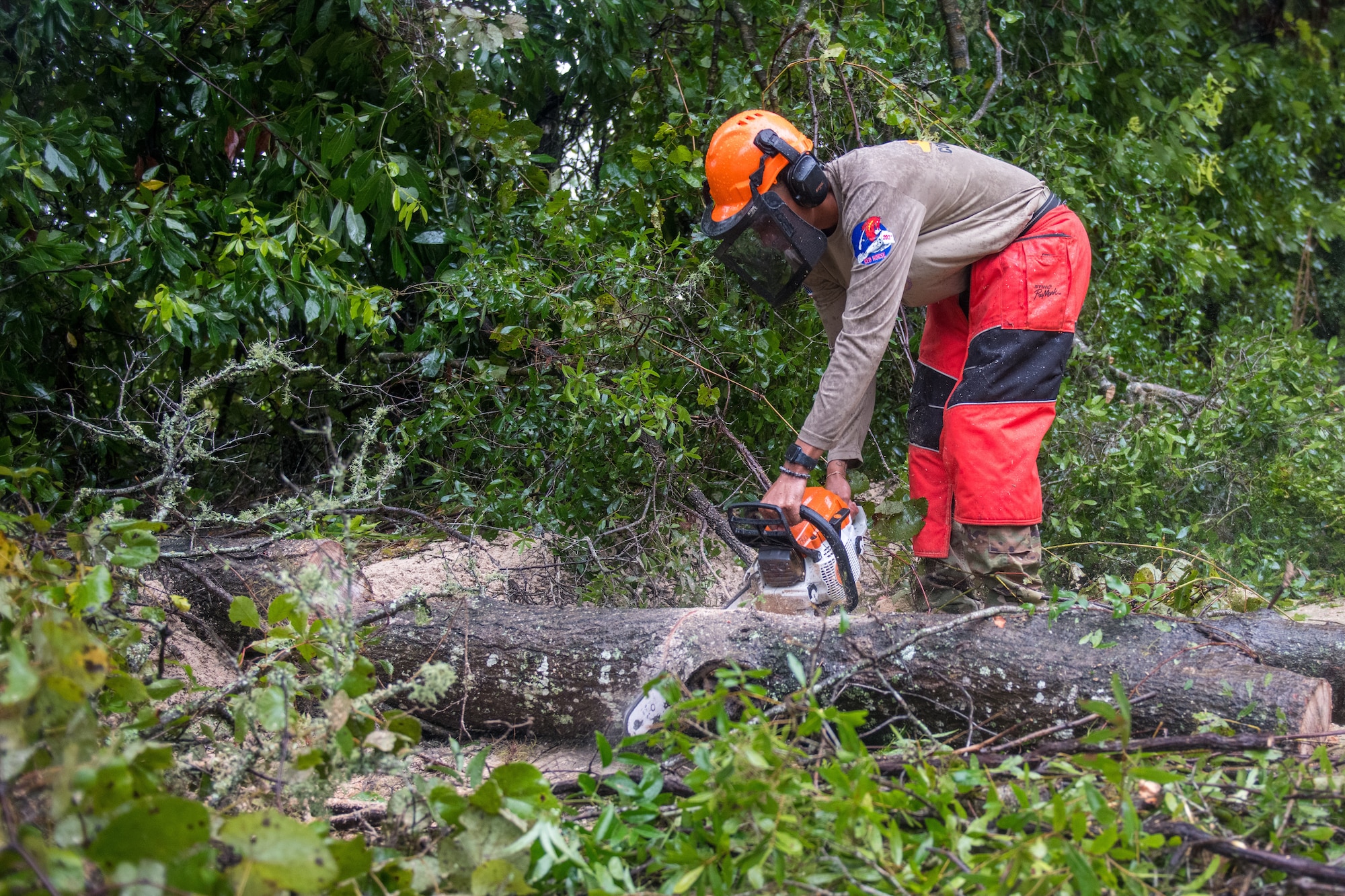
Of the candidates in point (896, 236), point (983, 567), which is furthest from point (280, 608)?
point (983, 567)

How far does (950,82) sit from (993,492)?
89.7 inches

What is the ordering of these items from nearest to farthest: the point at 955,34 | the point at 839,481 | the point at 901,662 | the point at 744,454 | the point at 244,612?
1. the point at 244,612
2. the point at 901,662
3. the point at 839,481
4. the point at 744,454
5. the point at 955,34

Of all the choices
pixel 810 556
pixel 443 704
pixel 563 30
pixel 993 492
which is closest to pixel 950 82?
pixel 563 30

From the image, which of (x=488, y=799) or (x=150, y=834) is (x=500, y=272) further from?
(x=150, y=834)

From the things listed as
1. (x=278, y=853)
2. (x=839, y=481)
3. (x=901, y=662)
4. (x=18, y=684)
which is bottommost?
(x=901, y=662)

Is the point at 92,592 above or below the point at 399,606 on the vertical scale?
above

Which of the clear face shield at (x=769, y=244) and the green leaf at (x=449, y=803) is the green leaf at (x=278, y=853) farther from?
the clear face shield at (x=769, y=244)

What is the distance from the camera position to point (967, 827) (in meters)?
1.40

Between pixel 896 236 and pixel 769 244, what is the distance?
0.44 m

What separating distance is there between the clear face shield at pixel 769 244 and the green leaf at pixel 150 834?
217cm

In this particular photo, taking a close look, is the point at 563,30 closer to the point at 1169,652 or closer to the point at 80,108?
the point at 80,108

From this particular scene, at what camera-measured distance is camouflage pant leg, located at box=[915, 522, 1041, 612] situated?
2725mm

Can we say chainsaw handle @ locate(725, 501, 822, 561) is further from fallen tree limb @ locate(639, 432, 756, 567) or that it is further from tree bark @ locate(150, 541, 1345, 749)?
fallen tree limb @ locate(639, 432, 756, 567)

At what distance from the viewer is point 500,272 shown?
346 centimetres
